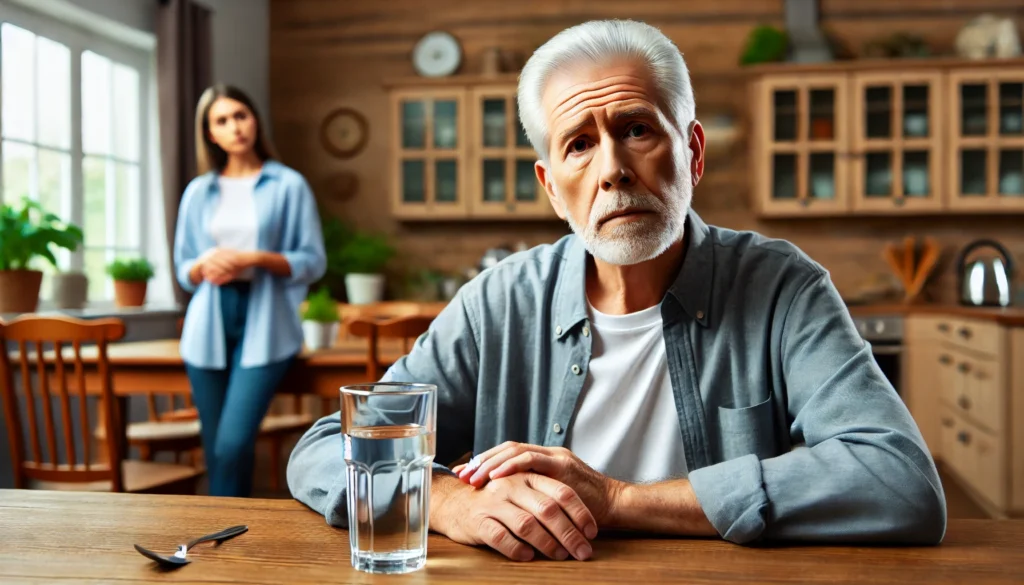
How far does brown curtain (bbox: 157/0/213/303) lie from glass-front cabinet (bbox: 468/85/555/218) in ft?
5.21

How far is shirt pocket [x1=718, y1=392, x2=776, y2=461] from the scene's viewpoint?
1238 millimetres

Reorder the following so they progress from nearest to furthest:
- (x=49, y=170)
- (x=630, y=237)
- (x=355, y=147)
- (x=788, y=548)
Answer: (x=788, y=548)
(x=630, y=237)
(x=49, y=170)
(x=355, y=147)

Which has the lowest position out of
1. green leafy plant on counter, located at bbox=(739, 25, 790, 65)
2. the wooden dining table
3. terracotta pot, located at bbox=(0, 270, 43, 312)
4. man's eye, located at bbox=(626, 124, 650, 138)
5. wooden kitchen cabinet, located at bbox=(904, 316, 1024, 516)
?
wooden kitchen cabinet, located at bbox=(904, 316, 1024, 516)

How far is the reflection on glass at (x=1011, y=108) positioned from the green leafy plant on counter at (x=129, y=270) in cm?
439

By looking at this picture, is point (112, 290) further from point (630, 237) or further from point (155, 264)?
point (630, 237)

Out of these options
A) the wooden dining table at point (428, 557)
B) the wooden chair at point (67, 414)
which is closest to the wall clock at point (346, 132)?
the wooden chair at point (67, 414)

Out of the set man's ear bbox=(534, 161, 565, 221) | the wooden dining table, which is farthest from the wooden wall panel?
the wooden dining table

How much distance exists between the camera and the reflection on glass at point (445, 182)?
18.1 feet

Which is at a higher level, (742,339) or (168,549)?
(742,339)

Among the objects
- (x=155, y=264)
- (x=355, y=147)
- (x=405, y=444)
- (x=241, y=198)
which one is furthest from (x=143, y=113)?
(x=405, y=444)

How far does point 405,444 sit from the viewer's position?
2.60 ft

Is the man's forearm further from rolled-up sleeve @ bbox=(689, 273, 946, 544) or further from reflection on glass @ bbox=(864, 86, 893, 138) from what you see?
reflection on glass @ bbox=(864, 86, 893, 138)

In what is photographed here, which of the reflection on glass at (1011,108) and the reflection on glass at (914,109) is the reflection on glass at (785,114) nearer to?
the reflection on glass at (914,109)

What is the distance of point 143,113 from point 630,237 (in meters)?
4.11
